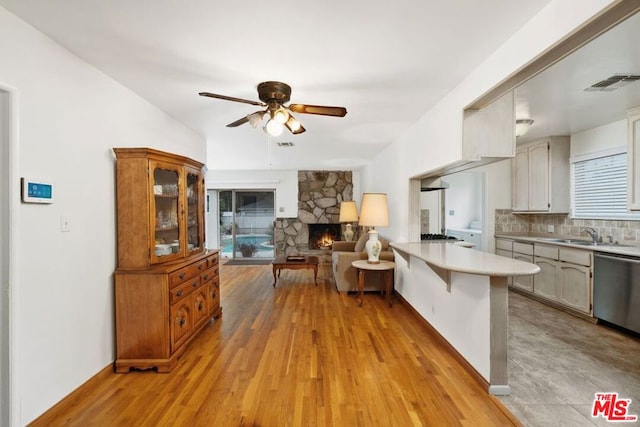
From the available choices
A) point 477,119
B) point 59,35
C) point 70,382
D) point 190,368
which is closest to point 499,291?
point 477,119

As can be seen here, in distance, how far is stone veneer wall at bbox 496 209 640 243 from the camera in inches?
134

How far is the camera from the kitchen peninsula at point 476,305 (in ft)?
6.53

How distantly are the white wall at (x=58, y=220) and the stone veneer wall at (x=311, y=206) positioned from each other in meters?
5.14

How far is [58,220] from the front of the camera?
1.91 m

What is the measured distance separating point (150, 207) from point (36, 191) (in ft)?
2.47

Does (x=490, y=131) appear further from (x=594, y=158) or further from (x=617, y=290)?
(x=594, y=158)

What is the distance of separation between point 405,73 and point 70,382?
10.8 feet

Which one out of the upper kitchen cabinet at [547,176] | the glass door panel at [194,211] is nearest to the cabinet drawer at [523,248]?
the upper kitchen cabinet at [547,176]

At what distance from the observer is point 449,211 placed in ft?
22.6

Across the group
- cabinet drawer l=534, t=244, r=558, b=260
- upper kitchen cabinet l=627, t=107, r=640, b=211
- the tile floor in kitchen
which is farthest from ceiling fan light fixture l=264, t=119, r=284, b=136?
cabinet drawer l=534, t=244, r=558, b=260

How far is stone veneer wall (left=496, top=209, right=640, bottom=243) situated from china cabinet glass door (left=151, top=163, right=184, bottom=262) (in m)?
4.71

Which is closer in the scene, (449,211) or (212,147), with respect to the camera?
(212,147)

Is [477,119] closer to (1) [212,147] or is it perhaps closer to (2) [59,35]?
(2) [59,35]

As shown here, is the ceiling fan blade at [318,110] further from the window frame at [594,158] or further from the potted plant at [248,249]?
the potted plant at [248,249]
